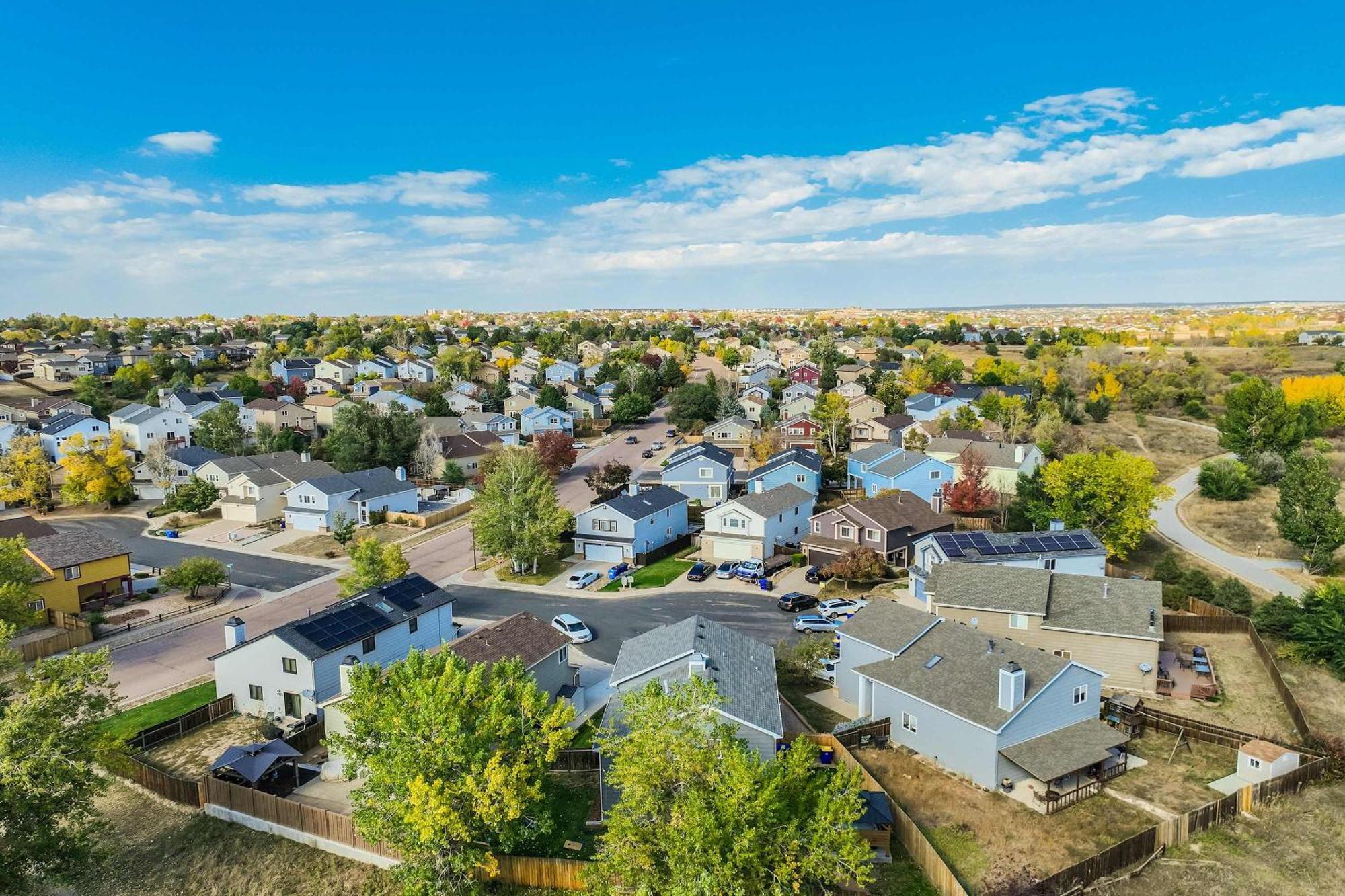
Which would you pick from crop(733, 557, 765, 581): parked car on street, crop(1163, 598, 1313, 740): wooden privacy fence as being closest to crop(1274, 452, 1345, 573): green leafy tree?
crop(1163, 598, 1313, 740): wooden privacy fence

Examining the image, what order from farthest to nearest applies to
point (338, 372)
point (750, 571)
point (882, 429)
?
point (338, 372), point (882, 429), point (750, 571)

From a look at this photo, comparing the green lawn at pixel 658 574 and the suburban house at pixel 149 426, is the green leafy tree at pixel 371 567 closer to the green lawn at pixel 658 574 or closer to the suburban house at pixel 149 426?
the green lawn at pixel 658 574

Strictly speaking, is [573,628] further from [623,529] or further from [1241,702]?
[1241,702]

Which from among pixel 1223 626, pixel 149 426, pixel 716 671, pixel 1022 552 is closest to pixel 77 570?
pixel 716 671

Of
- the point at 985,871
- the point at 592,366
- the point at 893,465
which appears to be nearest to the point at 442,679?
the point at 985,871

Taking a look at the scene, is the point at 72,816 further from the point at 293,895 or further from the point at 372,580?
the point at 372,580
